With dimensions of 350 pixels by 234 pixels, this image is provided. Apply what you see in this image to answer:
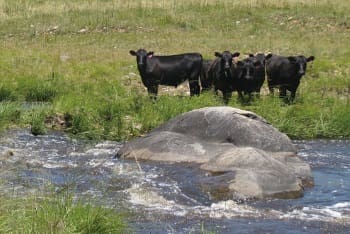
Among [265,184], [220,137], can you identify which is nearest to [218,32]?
[220,137]

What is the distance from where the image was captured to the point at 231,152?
34.3ft

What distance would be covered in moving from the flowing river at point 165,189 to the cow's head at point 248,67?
4211mm

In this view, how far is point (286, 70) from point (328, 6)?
15051 millimetres

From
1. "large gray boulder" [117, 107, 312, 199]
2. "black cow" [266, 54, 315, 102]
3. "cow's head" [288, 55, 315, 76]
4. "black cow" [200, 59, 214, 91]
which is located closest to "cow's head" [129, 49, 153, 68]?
"black cow" [200, 59, 214, 91]

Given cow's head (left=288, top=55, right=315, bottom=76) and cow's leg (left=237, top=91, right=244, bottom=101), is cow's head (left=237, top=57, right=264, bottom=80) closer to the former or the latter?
cow's leg (left=237, top=91, right=244, bottom=101)

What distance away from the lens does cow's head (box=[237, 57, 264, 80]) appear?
1667 cm

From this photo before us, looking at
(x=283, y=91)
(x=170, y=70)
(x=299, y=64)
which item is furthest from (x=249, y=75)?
(x=170, y=70)

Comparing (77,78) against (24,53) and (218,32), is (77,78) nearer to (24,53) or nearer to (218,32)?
(24,53)

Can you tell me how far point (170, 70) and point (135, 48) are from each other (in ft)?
22.8

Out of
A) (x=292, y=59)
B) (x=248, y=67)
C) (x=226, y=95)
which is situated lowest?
(x=226, y=95)

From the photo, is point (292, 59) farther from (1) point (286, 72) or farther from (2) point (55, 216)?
(2) point (55, 216)

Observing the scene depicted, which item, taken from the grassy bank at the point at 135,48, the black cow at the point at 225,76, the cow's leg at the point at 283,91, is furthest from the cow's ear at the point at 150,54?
the cow's leg at the point at 283,91

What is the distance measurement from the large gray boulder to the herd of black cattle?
4.56 metres

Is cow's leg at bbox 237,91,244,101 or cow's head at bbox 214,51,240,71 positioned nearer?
cow's leg at bbox 237,91,244,101
